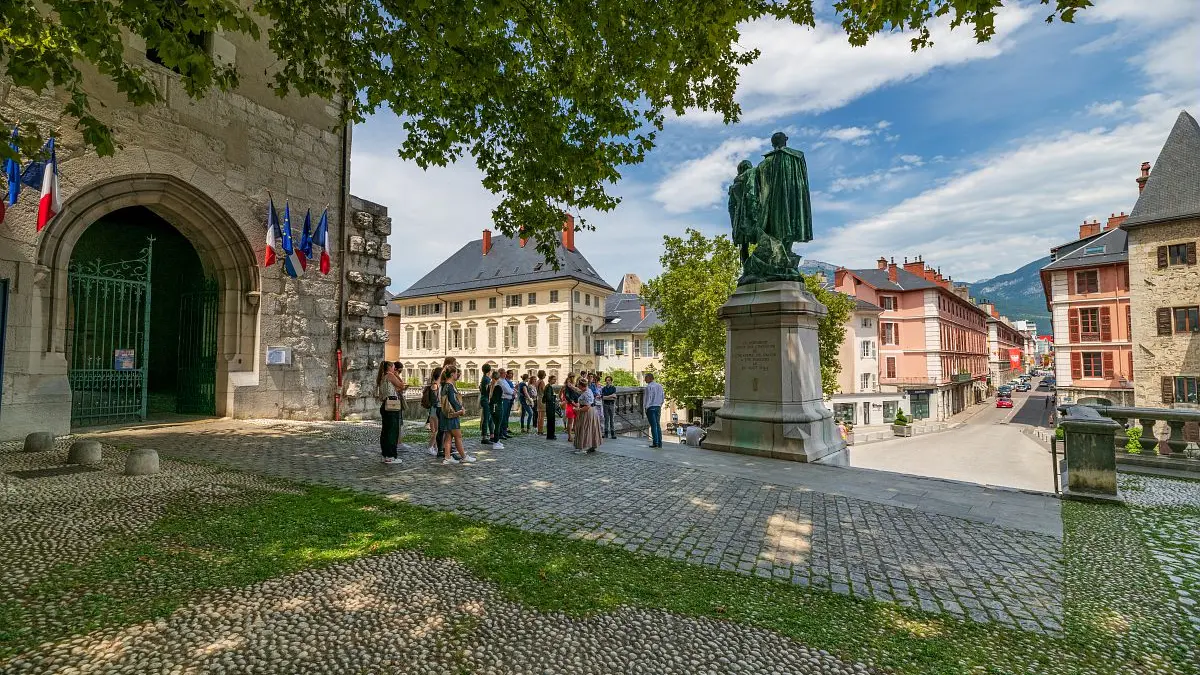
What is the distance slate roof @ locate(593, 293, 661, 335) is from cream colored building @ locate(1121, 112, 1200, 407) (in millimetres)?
30997

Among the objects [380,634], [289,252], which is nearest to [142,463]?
[380,634]

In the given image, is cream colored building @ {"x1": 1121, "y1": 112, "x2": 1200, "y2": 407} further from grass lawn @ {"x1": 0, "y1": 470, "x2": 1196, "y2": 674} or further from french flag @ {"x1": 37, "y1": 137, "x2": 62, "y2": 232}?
french flag @ {"x1": 37, "y1": 137, "x2": 62, "y2": 232}

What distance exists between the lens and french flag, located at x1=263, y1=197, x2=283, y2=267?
1155 cm

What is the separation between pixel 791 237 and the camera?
Answer: 32.4ft

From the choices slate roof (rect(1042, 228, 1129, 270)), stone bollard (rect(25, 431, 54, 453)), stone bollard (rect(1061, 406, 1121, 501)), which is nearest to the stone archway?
stone bollard (rect(25, 431, 54, 453))

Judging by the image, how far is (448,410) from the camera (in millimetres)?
8336

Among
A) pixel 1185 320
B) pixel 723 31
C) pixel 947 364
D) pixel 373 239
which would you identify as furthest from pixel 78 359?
pixel 947 364

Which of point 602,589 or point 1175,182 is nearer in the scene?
point 602,589

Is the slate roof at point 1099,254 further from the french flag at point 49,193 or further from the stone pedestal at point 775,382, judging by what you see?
the french flag at point 49,193

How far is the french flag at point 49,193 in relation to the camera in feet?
26.5

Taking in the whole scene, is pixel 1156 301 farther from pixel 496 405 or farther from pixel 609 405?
pixel 496 405

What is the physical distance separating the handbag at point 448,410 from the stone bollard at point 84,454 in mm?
4387

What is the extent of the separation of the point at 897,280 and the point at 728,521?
56.1 m

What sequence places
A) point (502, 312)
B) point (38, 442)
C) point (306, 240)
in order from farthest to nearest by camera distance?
point (502, 312)
point (306, 240)
point (38, 442)
